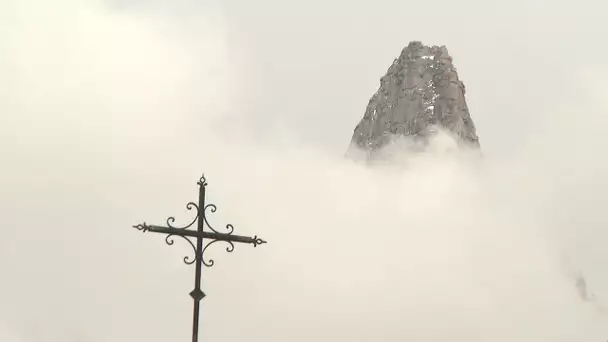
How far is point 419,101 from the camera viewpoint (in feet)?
473

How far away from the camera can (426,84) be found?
142m

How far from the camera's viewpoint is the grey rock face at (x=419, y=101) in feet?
460

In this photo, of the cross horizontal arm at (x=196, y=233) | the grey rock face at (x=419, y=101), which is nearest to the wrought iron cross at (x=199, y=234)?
the cross horizontal arm at (x=196, y=233)

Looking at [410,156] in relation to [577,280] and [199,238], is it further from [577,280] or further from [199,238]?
[199,238]

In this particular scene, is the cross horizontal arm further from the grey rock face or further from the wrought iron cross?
the grey rock face

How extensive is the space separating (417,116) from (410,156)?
19.0 metres

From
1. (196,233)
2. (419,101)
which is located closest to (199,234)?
(196,233)

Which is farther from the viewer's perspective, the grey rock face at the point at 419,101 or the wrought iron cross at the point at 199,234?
the grey rock face at the point at 419,101

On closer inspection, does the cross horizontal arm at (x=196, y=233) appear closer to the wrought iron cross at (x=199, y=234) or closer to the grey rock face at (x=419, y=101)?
the wrought iron cross at (x=199, y=234)

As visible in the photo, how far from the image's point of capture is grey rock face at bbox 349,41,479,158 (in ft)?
460

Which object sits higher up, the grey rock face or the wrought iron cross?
the grey rock face

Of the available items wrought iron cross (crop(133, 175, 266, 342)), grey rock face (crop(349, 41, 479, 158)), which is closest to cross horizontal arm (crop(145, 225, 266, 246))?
wrought iron cross (crop(133, 175, 266, 342))

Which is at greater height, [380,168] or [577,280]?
[380,168]

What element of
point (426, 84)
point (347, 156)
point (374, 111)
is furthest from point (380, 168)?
point (426, 84)
